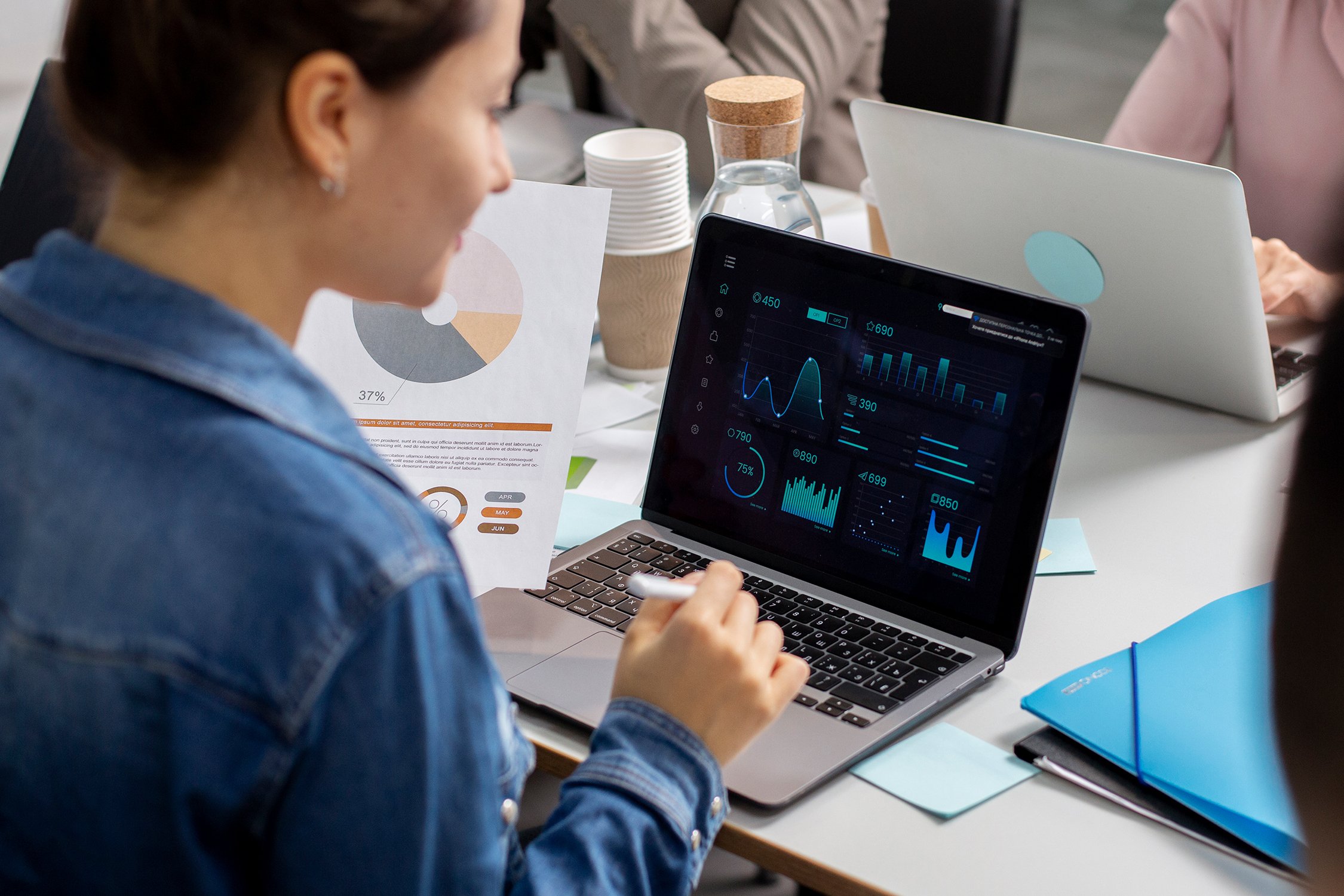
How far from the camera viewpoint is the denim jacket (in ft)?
1.57

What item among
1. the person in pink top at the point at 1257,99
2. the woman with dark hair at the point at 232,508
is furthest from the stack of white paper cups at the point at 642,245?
the person in pink top at the point at 1257,99

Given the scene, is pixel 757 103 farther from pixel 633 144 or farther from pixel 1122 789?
pixel 1122 789

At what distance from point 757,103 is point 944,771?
0.73 m

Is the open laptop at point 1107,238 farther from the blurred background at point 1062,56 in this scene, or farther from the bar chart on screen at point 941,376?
the blurred background at point 1062,56

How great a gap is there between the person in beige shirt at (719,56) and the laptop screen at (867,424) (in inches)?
34.2

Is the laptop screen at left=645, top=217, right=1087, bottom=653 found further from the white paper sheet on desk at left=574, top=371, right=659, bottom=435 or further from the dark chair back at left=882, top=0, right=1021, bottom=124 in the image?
the dark chair back at left=882, top=0, right=1021, bottom=124

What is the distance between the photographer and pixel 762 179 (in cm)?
130

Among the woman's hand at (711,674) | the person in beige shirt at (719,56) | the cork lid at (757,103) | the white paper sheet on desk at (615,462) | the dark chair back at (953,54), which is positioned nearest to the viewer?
the woman's hand at (711,674)

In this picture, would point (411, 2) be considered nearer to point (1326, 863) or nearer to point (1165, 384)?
point (1326, 863)

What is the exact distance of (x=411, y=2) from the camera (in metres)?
0.52

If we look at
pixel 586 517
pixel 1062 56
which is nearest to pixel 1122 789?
pixel 586 517

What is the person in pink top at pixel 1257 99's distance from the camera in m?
1.70

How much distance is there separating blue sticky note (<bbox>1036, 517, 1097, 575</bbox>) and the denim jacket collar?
0.62 metres

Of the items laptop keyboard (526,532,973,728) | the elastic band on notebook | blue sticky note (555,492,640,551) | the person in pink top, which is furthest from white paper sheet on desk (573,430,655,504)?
the person in pink top
